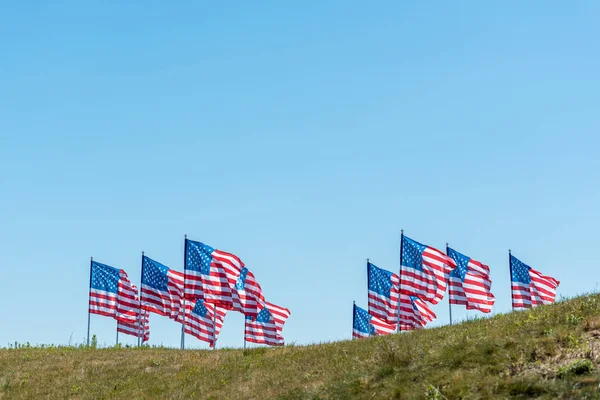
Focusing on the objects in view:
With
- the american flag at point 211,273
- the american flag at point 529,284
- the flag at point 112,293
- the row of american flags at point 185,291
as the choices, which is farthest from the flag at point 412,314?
the flag at point 112,293

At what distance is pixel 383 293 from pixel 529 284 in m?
9.84

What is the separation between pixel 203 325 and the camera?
51.9 meters

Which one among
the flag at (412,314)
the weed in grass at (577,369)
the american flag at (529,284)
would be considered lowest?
the weed in grass at (577,369)

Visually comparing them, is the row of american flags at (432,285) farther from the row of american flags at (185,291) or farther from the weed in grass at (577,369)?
the weed in grass at (577,369)

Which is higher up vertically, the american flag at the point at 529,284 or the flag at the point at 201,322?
the american flag at the point at 529,284

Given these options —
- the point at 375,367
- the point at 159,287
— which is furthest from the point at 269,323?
the point at 375,367

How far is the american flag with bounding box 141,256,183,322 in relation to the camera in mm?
46125

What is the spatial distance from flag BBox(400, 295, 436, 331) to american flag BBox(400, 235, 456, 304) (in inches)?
81.4

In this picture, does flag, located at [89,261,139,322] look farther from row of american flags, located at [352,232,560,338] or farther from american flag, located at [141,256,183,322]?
row of american flags, located at [352,232,560,338]

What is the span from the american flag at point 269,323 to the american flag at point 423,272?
16425 millimetres

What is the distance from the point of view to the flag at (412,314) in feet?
150

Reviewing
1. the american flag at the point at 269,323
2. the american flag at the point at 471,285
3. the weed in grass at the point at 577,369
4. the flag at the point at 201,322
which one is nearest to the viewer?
the weed in grass at the point at 577,369

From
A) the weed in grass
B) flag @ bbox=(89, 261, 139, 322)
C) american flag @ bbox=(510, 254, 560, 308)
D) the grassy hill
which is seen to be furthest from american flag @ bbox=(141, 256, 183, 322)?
the weed in grass

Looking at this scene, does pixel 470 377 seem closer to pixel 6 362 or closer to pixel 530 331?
pixel 530 331
